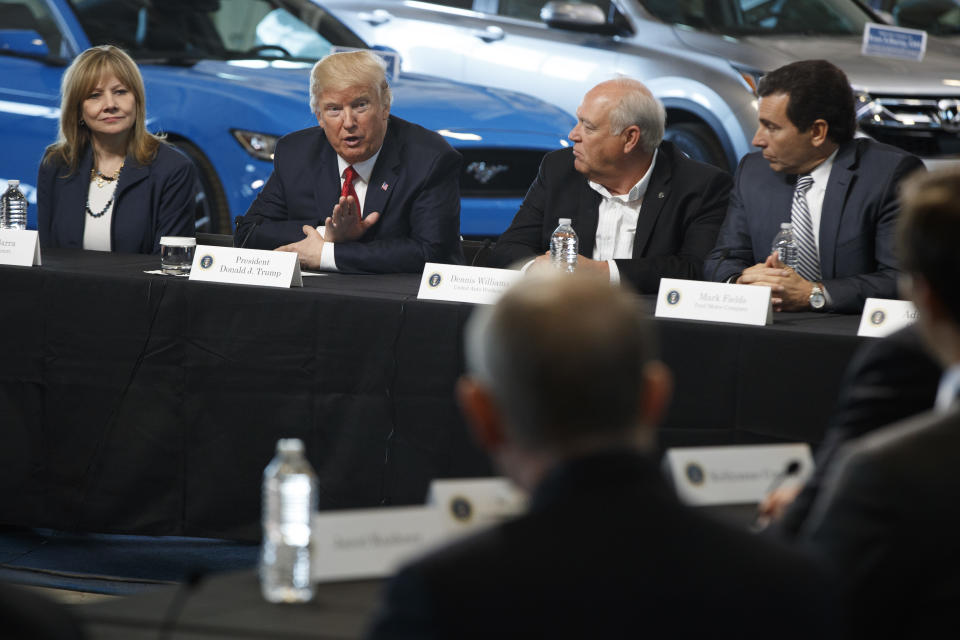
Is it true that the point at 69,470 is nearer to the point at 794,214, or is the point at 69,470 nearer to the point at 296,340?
the point at 296,340

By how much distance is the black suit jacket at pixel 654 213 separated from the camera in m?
3.86

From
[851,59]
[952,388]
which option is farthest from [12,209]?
[952,388]

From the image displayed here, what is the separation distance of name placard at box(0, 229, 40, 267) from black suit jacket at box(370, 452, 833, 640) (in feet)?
8.93

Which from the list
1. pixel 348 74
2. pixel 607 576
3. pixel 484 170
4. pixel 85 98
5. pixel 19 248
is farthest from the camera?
pixel 484 170

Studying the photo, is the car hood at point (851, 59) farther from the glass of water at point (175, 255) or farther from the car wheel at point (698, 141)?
the glass of water at point (175, 255)

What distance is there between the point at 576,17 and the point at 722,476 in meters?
4.61

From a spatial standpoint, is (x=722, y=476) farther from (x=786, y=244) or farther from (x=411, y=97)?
(x=411, y=97)

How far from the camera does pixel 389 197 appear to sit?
13.1ft

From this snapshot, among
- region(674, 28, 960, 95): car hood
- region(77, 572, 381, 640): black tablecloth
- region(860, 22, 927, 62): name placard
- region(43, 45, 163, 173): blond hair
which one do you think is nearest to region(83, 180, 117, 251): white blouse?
region(43, 45, 163, 173): blond hair

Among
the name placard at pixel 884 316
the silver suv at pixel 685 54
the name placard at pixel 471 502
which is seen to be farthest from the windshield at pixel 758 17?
the name placard at pixel 471 502

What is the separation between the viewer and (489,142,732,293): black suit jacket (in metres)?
3.86

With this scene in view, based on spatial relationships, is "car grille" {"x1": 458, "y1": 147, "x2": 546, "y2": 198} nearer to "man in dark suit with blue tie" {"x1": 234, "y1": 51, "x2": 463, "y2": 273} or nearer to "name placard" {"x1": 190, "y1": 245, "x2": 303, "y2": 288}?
"man in dark suit with blue tie" {"x1": 234, "y1": 51, "x2": 463, "y2": 273}

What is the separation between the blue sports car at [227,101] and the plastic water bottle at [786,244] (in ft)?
7.16

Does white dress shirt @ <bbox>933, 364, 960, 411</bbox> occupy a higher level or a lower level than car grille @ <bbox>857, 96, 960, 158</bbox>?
higher
